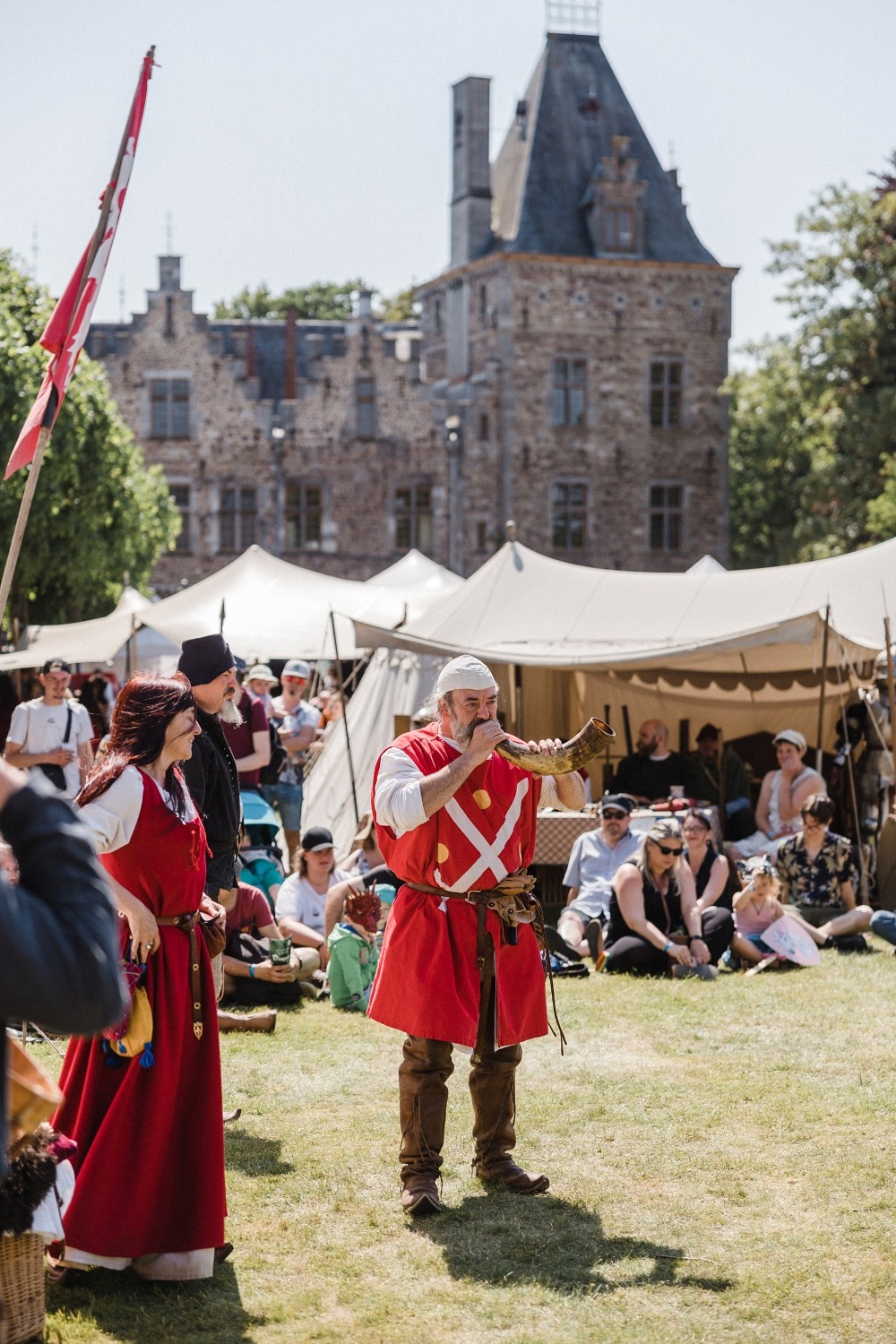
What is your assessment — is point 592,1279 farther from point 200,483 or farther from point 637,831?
point 200,483

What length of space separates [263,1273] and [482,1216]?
67 cm

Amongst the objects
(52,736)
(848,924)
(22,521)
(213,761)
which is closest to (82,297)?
(22,521)

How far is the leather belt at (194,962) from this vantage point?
3.77 metres

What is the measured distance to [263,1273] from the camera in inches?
153

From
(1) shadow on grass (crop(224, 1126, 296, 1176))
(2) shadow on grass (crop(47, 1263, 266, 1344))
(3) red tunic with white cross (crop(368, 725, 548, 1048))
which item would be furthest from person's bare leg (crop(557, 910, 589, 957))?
(2) shadow on grass (crop(47, 1263, 266, 1344))

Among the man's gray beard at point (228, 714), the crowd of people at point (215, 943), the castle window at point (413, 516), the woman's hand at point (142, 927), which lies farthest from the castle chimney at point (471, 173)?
the woman's hand at point (142, 927)

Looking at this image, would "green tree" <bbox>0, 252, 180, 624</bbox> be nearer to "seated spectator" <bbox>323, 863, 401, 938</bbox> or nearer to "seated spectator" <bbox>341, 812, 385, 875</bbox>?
"seated spectator" <bbox>341, 812, 385, 875</bbox>

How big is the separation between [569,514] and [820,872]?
78.4 feet

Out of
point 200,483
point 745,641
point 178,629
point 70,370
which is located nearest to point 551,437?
point 200,483

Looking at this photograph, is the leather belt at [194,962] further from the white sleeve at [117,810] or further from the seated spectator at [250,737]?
the seated spectator at [250,737]

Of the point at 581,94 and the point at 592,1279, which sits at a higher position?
the point at 581,94

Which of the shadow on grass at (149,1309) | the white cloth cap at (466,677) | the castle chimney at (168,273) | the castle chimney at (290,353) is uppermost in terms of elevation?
the castle chimney at (168,273)

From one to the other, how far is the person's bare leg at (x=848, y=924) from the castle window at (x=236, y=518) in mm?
24167

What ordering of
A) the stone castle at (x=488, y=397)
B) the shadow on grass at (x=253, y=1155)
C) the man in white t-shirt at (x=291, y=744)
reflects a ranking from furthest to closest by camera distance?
the stone castle at (x=488, y=397), the man in white t-shirt at (x=291, y=744), the shadow on grass at (x=253, y=1155)
